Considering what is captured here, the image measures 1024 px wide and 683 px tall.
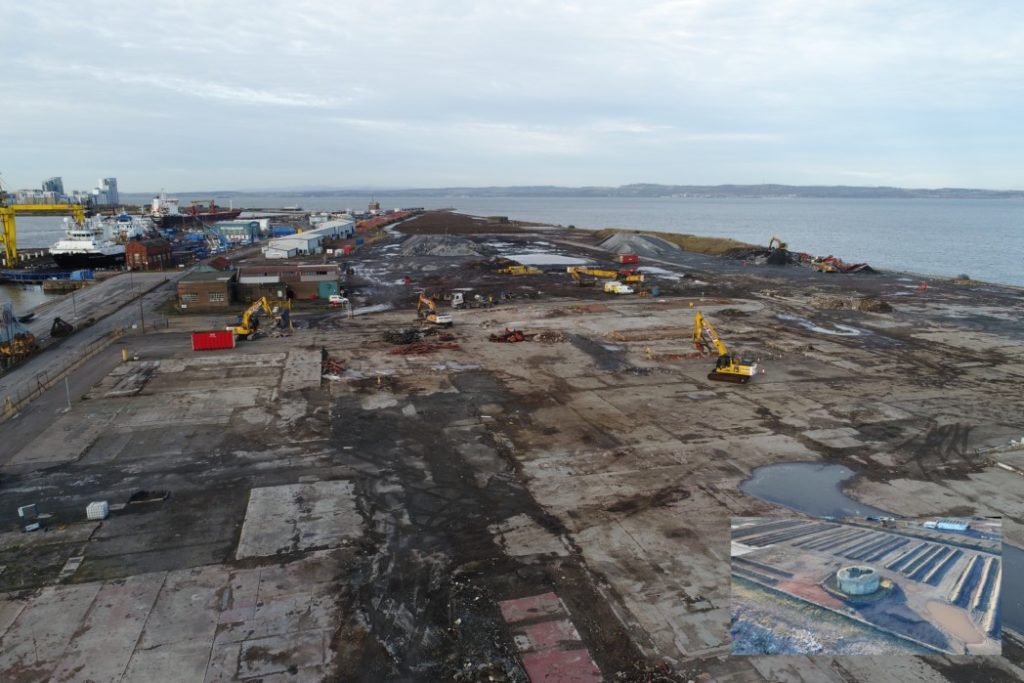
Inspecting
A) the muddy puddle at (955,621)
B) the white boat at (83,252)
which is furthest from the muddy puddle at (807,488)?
the white boat at (83,252)

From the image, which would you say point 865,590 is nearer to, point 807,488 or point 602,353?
point 807,488

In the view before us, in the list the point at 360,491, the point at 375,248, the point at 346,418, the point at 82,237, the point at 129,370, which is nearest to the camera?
the point at 360,491

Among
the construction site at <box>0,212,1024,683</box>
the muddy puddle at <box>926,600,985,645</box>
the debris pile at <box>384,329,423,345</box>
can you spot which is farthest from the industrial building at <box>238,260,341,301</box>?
the muddy puddle at <box>926,600,985,645</box>

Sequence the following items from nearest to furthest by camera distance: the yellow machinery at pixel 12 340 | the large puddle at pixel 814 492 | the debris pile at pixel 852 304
Result: the large puddle at pixel 814 492, the yellow machinery at pixel 12 340, the debris pile at pixel 852 304

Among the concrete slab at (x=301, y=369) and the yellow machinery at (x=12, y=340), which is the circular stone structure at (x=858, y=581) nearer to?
the concrete slab at (x=301, y=369)

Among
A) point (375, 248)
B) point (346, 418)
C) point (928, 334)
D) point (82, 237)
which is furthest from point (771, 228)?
point (346, 418)

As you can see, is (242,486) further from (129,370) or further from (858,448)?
(858,448)
